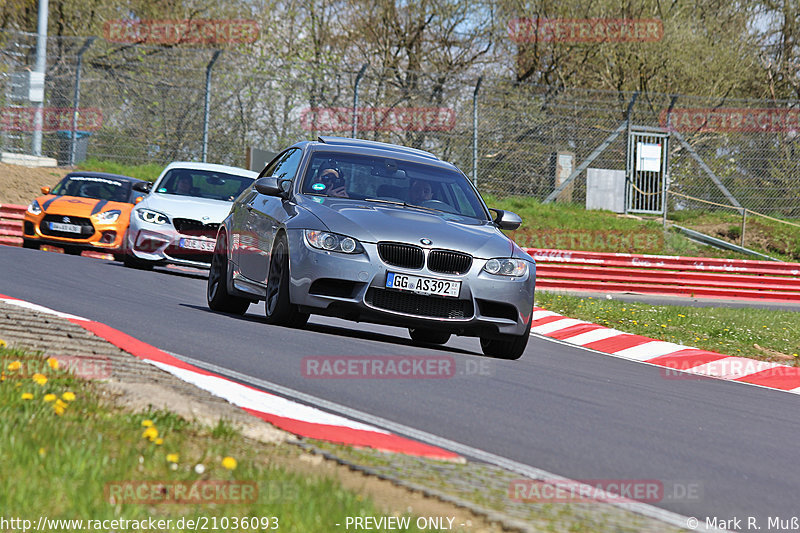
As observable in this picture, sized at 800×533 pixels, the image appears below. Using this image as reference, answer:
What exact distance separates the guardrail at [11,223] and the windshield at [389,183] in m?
13.8

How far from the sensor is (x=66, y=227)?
59.2ft

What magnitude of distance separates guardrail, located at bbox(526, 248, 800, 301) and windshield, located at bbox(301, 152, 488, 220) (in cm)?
1265

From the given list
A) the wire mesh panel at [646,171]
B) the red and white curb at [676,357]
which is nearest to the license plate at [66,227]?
the red and white curb at [676,357]

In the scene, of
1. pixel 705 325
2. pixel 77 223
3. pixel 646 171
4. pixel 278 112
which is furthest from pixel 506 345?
pixel 646 171

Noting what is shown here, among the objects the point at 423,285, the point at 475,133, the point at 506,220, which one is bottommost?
the point at 423,285

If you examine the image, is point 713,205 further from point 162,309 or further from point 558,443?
point 558,443

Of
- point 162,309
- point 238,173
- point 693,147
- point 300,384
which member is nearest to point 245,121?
point 238,173

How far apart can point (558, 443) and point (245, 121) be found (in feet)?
70.6

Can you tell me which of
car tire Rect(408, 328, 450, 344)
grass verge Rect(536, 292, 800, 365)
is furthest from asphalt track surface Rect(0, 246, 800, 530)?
grass verge Rect(536, 292, 800, 365)

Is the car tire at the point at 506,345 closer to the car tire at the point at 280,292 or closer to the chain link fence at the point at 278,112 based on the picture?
the car tire at the point at 280,292

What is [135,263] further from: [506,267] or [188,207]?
[506,267]

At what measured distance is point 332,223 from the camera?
28.6 feet

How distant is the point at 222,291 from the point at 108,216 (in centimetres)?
793

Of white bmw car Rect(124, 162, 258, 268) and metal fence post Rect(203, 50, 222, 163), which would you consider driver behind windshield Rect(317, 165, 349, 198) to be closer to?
white bmw car Rect(124, 162, 258, 268)
